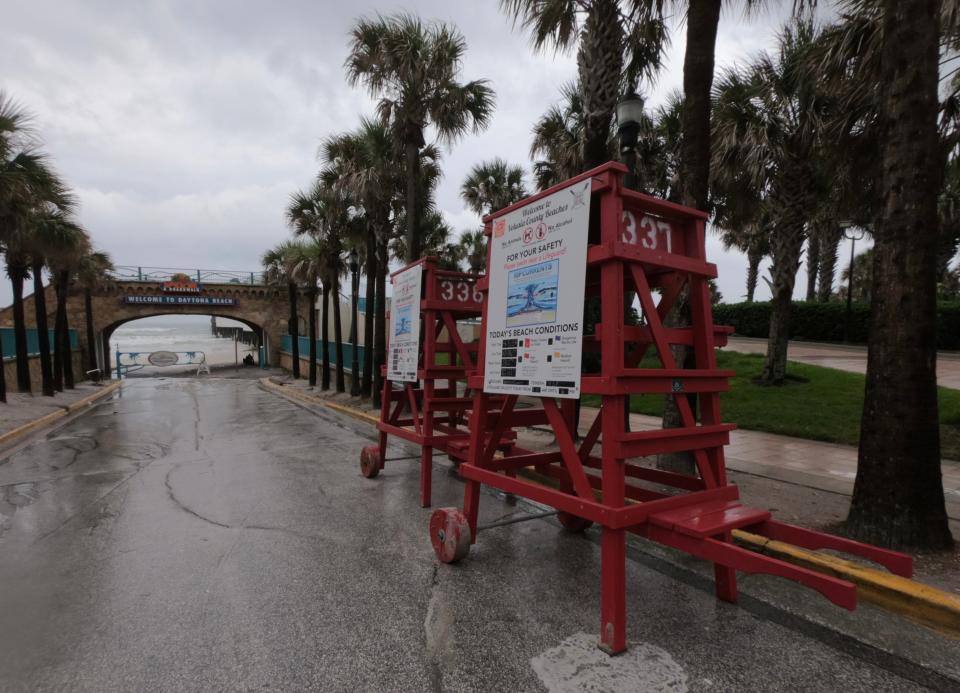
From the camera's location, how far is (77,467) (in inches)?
321

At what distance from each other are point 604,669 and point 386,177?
13832 millimetres

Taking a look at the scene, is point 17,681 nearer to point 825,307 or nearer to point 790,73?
point 790,73

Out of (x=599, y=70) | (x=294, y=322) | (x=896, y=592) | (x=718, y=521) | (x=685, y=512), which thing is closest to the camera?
(x=718, y=521)

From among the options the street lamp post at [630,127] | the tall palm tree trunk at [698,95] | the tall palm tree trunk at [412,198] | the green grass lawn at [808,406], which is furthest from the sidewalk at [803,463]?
the tall palm tree trunk at [412,198]

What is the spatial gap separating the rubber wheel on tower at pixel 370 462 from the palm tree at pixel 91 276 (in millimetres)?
22462

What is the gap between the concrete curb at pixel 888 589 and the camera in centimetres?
325

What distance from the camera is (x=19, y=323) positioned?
1728 cm

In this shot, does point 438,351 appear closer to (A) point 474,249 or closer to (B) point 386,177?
(B) point 386,177

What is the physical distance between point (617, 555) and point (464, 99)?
12.5 meters

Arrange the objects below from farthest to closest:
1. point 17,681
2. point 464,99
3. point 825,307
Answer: point 825,307 → point 464,99 → point 17,681

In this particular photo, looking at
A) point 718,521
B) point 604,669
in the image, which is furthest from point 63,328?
point 718,521

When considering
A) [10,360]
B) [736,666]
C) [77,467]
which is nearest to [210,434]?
[77,467]

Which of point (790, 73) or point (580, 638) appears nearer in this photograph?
point (580, 638)

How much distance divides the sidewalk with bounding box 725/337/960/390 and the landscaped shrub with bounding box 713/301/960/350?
1140 millimetres
